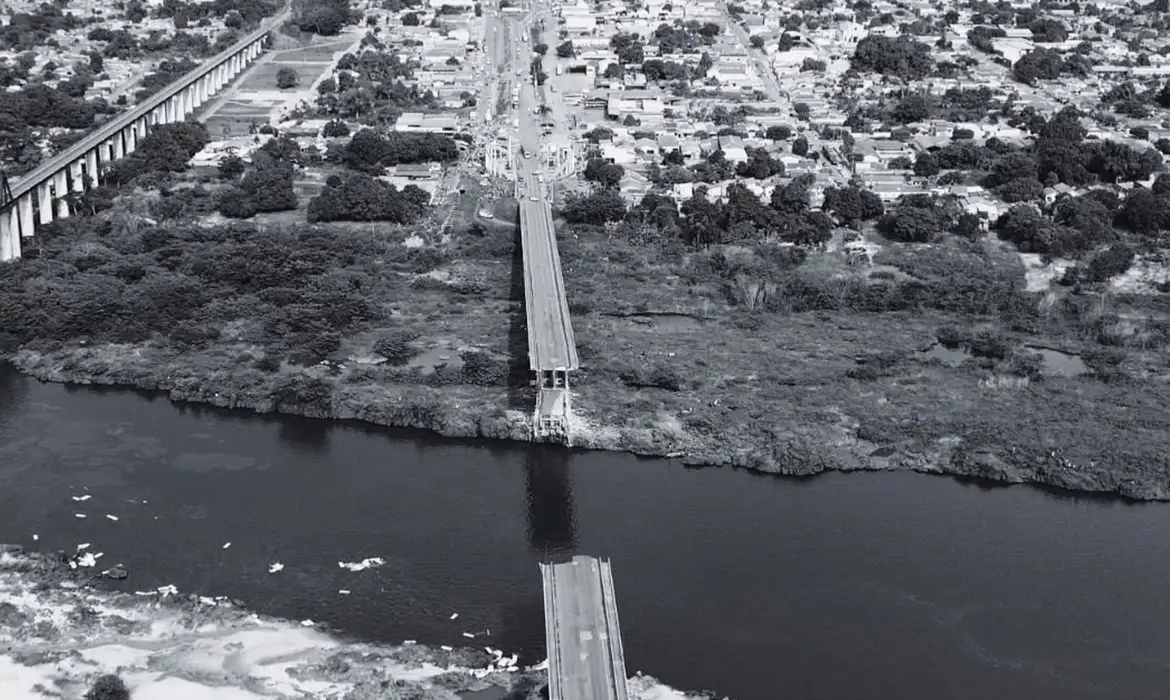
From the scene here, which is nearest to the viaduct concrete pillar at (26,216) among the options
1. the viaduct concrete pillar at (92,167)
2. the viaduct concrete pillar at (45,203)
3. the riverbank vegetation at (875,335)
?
the viaduct concrete pillar at (45,203)

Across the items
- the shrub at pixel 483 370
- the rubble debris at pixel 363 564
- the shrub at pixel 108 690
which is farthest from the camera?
the shrub at pixel 483 370

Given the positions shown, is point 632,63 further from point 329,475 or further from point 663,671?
point 663,671

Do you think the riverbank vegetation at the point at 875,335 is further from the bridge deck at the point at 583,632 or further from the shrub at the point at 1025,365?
the bridge deck at the point at 583,632

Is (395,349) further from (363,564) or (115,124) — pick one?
(115,124)

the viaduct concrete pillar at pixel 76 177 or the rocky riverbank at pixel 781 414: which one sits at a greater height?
the viaduct concrete pillar at pixel 76 177

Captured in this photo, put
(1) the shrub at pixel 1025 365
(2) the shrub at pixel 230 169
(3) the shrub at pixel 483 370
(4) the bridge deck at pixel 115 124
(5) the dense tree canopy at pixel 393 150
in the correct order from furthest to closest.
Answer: (5) the dense tree canopy at pixel 393 150, (2) the shrub at pixel 230 169, (4) the bridge deck at pixel 115 124, (1) the shrub at pixel 1025 365, (3) the shrub at pixel 483 370

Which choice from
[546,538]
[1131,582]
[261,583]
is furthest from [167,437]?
[1131,582]

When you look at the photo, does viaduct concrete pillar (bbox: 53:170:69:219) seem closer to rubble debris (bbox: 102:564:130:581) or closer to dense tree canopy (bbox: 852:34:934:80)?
rubble debris (bbox: 102:564:130:581)
